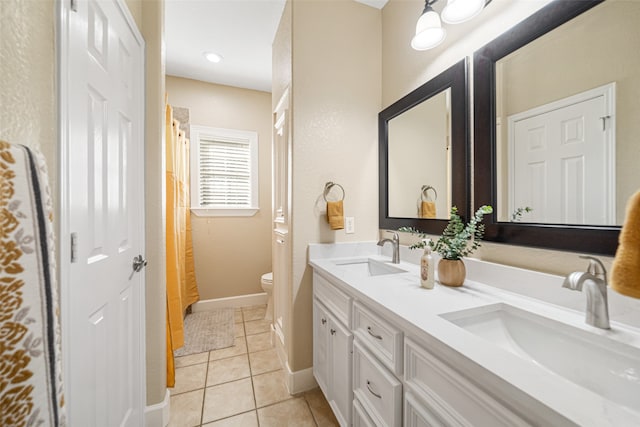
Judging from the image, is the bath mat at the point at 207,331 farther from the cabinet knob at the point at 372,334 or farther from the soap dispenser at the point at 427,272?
the soap dispenser at the point at 427,272

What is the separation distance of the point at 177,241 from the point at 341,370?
1790 mm

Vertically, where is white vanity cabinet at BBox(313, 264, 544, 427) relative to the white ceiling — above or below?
below

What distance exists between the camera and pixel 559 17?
0.88 metres

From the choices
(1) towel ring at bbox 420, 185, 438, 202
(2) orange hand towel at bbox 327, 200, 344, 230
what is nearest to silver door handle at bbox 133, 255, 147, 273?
(2) orange hand towel at bbox 327, 200, 344, 230

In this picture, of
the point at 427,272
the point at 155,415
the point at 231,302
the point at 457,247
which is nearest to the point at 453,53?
the point at 457,247

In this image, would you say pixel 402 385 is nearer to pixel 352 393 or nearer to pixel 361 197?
pixel 352 393

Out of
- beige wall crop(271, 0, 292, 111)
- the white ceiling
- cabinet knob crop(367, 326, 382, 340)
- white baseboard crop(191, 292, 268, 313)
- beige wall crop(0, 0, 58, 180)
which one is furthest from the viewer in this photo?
white baseboard crop(191, 292, 268, 313)

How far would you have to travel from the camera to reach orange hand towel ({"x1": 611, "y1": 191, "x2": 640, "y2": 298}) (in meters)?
0.29

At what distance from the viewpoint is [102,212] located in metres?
0.92

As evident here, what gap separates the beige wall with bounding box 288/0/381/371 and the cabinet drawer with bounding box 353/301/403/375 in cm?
64

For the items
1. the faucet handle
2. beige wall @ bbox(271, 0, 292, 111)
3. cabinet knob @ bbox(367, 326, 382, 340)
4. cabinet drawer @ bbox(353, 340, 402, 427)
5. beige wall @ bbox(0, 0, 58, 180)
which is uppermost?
beige wall @ bbox(271, 0, 292, 111)

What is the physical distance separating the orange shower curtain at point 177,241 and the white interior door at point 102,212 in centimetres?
53

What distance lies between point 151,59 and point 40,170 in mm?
1175

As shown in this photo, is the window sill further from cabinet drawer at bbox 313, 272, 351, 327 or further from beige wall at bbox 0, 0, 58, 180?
beige wall at bbox 0, 0, 58, 180
